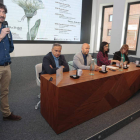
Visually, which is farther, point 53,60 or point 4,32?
point 53,60

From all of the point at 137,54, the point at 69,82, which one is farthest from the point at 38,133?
the point at 137,54

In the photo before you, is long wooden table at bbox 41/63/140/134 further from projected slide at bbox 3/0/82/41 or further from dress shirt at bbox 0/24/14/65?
projected slide at bbox 3/0/82/41

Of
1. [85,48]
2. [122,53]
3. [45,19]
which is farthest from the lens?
[45,19]

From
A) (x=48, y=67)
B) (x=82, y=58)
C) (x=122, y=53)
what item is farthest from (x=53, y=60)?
(x=122, y=53)

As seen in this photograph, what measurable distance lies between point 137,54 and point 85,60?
83.5 inches

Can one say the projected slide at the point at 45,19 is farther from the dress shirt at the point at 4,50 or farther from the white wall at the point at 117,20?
the dress shirt at the point at 4,50

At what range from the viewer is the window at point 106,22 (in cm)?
467

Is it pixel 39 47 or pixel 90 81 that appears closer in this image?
pixel 90 81

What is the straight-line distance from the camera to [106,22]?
4.78 meters

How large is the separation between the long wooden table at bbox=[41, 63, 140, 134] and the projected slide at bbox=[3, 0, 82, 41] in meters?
2.00

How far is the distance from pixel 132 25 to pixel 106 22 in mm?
919

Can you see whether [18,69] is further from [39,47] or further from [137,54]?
[137,54]

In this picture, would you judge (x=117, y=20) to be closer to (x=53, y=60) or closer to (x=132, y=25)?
(x=132, y=25)

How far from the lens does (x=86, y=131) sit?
175 cm
